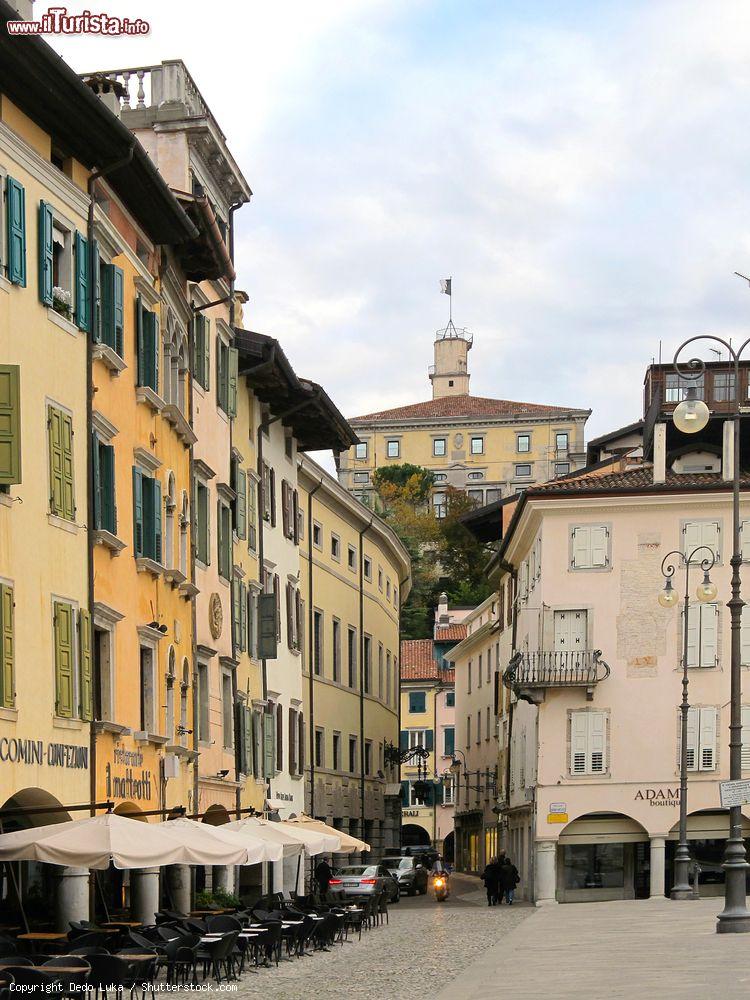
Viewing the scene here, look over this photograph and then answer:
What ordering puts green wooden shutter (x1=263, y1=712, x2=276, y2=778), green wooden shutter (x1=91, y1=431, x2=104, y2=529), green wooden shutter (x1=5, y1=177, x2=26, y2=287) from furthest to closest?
green wooden shutter (x1=263, y1=712, x2=276, y2=778), green wooden shutter (x1=91, y1=431, x2=104, y2=529), green wooden shutter (x1=5, y1=177, x2=26, y2=287)

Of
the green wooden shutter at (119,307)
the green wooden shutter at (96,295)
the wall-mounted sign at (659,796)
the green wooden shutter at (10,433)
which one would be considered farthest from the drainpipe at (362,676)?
the green wooden shutter at (10,433)

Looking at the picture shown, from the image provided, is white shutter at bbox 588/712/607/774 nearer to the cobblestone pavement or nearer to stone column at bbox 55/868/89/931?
the cobblestone pavement

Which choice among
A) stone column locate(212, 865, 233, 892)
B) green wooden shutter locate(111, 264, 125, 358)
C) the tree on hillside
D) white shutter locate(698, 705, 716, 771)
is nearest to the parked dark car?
white shutter locate(698, 705, 716, 771)

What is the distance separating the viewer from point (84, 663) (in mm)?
25469

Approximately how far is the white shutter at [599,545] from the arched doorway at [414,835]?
6056cm

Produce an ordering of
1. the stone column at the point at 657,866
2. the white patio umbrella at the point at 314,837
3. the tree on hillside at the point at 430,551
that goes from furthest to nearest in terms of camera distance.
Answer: the tree on hillside at the point at 430,551 → the stone column at the point at 657,866 → the white patio umbrella at the point at 314,837

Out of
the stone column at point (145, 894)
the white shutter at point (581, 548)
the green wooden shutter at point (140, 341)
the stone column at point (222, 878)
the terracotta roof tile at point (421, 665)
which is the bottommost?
Answer: the terracotta roof tile at point (421, 665)

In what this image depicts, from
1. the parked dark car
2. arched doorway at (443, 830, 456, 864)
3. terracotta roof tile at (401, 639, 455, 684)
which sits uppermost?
terracotta roof tile at (401, 639, 455, 684)

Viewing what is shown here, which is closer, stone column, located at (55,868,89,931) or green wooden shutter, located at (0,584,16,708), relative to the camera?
green wooden shutter, located at (0,584,16,708)

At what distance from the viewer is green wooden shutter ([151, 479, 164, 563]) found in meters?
30.7

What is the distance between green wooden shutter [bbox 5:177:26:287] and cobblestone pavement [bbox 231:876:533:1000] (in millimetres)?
9412

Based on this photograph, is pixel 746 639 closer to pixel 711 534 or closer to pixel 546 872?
pixel 711 534

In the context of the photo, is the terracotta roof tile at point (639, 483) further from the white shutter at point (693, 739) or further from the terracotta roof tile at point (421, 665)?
the terracotta roof tile at point (421, 665)

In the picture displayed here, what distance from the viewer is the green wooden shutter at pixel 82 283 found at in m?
25.8
